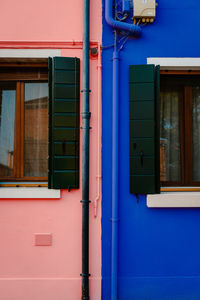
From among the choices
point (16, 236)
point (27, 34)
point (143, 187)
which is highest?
point (27, 34)

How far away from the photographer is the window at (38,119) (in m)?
3.19

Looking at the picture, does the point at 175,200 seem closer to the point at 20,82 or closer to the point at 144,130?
the point at 144,130

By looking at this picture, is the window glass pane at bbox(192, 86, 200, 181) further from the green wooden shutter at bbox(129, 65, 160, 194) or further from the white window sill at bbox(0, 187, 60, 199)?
the white window sill at bbox(0, 187, 60, 199)

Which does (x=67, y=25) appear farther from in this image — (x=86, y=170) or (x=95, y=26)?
(x=86, y=170)

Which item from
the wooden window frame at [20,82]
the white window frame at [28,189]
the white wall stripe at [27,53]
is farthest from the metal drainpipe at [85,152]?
the wooden window frame at [20,82]

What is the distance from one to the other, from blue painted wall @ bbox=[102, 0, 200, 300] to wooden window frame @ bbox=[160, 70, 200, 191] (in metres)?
0.32

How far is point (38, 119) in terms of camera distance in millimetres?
3488

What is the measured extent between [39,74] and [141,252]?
272cm

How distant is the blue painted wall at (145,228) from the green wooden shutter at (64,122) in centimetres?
37

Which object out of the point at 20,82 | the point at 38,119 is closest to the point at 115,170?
the point at 38,119

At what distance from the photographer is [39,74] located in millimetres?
3434

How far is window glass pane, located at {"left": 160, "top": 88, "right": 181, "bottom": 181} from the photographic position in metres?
3.49

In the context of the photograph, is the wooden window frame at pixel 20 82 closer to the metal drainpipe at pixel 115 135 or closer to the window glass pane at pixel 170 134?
the metal drainpipe at pixel 115 135

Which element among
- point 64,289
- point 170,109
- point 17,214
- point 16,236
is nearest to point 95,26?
point 170,109
